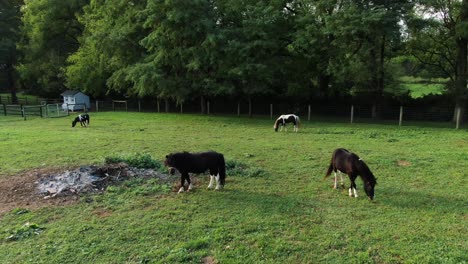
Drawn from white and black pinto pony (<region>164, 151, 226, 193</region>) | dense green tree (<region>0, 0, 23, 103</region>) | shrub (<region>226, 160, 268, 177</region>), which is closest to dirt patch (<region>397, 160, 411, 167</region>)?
shrub (<region>226, 160, 268, 177</region>)

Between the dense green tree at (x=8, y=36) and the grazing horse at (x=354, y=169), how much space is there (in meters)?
43.1

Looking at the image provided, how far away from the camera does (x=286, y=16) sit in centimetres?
2525

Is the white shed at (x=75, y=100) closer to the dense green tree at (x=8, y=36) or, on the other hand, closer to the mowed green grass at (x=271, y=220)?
the dense green tree at (x=8, y=36)

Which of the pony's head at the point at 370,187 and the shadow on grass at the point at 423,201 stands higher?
the pony's head at the point at 370,187

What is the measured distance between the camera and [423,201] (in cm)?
702

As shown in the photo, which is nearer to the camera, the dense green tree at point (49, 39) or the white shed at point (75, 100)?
the white shed at point (75, 100)

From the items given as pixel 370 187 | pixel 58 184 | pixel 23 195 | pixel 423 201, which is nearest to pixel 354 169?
pixel 370 187

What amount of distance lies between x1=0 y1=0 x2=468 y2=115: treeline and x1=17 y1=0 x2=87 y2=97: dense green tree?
12788mm

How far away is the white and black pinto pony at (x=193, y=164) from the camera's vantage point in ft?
24.4

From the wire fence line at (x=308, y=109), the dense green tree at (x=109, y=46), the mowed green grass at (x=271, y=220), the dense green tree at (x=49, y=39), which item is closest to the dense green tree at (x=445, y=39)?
the wire fence line at (x=308, y=109)

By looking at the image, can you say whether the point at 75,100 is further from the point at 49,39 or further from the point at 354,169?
the point at 354,169

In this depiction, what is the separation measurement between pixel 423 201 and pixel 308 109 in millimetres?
19792

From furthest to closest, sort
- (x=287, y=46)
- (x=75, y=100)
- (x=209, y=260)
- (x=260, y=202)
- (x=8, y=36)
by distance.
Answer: (x=8, y=36) → (x=75, y=100) → (x=287, y=46) → (x=260, y=202) → (x=209, y=260)

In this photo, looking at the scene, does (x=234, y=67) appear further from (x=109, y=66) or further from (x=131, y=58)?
(x=109, y=66)
